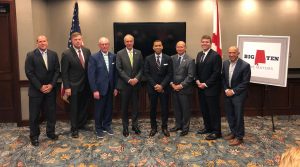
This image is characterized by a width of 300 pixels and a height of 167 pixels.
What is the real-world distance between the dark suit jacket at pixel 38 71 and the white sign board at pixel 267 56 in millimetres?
2890

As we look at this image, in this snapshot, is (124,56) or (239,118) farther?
(124,56)

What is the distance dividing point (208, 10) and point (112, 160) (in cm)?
356

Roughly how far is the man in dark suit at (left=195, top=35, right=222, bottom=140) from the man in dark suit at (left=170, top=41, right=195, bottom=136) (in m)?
0.13

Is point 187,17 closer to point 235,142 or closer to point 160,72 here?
point 160,72

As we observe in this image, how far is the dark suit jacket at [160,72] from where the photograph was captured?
14.4ft

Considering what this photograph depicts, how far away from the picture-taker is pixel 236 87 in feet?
13.2

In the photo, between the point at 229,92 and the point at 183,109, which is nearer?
the point at 229,92

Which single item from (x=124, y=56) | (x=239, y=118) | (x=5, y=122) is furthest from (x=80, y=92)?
(x=239, y=118)

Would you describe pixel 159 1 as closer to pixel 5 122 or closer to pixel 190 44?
pixel 190 44

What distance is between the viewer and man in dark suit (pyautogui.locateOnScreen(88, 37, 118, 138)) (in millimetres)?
4348

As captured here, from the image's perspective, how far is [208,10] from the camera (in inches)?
232

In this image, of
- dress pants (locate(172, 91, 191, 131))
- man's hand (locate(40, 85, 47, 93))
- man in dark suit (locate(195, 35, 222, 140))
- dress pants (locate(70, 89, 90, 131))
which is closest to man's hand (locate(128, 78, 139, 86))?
dress pants (locate(172, 91, 191, 131))

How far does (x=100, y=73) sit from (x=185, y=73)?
120 centimetres

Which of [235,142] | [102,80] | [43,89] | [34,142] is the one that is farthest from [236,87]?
[34,142]
